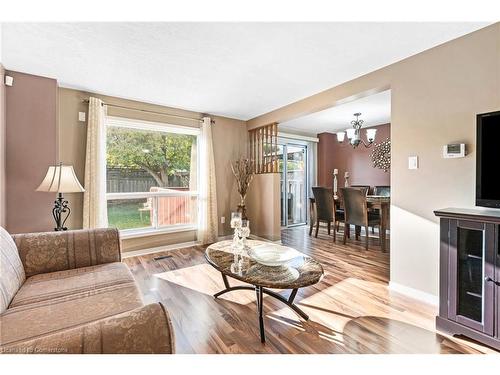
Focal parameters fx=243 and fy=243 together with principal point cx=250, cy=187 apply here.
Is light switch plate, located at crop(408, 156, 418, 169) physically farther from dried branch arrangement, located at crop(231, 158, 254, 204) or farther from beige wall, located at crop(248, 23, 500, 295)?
dried branch arrangement, located at crop(231, 158, 254, 204)

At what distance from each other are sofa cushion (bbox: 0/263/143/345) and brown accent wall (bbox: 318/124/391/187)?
16.8ft

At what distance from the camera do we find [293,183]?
604 centimetres

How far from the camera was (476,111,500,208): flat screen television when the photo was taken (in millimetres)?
1672

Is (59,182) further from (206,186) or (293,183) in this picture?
(293,183)

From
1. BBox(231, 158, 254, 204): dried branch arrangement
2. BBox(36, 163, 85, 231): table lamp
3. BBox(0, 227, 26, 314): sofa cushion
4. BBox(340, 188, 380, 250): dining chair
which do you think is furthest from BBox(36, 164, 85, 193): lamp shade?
BBox(340, 188, 380, 250): dining chair

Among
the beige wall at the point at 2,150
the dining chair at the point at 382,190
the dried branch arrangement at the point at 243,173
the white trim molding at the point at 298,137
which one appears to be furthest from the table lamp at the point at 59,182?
the dining chair at the point at 382,190

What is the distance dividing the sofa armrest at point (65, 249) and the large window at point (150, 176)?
171 centimetres

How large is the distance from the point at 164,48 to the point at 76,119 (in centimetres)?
182

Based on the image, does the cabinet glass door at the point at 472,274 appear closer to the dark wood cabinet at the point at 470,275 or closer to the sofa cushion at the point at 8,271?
the dark wood cabinet at the point at 470,275

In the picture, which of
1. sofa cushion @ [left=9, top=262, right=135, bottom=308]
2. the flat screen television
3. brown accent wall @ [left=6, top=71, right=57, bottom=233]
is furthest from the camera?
brown accent wall @ [left=6, top=71, right=57, bottom=233]

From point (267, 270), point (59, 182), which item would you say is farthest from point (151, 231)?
point (267, 270)

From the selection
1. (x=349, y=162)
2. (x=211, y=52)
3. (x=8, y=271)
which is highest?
(x=211, y=52)

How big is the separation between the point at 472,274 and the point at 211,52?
8.76ft

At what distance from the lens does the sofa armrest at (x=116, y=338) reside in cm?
69
